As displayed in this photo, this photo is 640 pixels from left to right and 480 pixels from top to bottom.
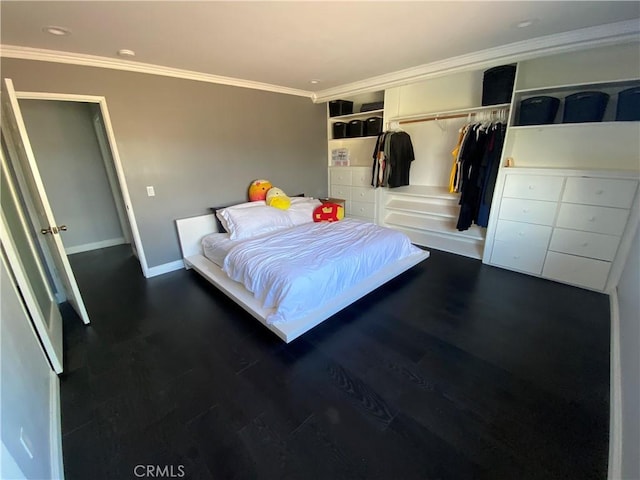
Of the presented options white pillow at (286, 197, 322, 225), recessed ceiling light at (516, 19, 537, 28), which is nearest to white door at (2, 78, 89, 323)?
white pillow at (286, 197, 322, 225)

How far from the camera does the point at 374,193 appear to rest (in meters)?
4.49

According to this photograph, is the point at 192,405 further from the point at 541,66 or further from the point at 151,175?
the point at 541,66

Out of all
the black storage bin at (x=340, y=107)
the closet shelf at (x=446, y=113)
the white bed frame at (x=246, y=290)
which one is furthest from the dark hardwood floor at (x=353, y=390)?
the black storage bin at (x=340, y=107)

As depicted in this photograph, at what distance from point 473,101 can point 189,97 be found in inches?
143

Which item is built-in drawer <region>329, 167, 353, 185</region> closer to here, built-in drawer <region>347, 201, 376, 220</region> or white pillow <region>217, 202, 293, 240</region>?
built-in drawer <region>347, 201, 376, 220</region>

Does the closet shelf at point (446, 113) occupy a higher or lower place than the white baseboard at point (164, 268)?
higher

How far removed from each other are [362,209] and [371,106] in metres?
1.66

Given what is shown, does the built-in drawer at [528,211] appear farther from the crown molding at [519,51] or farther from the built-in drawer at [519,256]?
the crown molding at [519,51]

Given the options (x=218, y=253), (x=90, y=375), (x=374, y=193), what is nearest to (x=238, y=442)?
(x=90, y=375)

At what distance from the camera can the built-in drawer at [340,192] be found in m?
4.89

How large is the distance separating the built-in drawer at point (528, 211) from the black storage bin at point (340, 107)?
9.70 feet

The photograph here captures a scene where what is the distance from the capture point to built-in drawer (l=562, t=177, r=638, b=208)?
2.48 meters

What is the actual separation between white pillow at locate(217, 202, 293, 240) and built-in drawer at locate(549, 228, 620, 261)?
304 cm

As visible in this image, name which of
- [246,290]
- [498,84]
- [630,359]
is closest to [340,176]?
[498,84]
